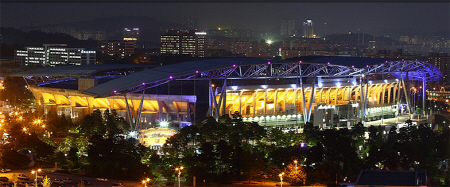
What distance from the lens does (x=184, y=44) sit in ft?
295

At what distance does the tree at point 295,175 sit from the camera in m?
19.8

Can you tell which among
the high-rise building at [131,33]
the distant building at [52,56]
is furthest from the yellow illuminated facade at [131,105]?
the high-rise building at [131,33]

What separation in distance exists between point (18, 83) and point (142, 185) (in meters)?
35.1

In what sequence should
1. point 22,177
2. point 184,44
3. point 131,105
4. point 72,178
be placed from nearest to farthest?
point 22,177 < point 72,178 < point 131,105 < point 184,44

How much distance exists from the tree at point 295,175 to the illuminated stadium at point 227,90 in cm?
1001

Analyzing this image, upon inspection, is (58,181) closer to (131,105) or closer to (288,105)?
(131,105)

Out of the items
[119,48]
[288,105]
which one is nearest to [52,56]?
[119,48]

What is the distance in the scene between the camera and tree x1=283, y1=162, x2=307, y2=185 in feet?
65.1

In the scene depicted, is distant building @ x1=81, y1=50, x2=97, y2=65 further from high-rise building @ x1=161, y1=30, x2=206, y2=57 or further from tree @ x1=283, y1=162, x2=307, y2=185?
tree @ x1=283, y1=162, x2=307, y2=185

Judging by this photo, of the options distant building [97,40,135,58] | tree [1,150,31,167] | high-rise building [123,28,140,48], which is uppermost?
high-rise building [123,28,140,48]

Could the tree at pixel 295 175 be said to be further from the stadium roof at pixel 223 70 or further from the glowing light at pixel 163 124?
the glowing light at pixel 163 124

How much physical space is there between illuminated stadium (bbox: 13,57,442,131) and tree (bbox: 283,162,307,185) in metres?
10.0

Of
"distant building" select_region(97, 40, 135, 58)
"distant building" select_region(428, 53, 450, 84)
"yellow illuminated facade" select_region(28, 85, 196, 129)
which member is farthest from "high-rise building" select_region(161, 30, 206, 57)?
"yellow illuminated facade" select_region(28, 85, 196, 129)

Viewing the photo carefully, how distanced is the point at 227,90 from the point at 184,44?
57119 millimetres
